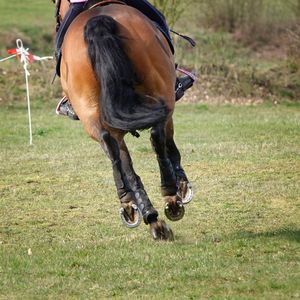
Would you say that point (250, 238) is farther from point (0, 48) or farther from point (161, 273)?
point (0, 48)

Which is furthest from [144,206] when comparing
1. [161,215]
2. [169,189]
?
[161,215]

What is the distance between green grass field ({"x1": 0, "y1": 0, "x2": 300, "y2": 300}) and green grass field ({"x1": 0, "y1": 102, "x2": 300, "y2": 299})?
14mm

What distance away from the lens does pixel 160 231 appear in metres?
8.32

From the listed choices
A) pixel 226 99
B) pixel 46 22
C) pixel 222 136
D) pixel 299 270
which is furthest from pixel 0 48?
pixel 299 270

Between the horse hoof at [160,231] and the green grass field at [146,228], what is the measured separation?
11 cm

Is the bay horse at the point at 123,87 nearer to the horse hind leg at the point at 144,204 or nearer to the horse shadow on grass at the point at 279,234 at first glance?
the horse hind leg at the point at 144,204

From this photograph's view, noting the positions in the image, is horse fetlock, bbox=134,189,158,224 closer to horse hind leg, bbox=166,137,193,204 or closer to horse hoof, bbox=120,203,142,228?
horse hoof, bbox=120,203,142,228

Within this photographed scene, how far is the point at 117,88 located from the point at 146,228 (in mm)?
2239

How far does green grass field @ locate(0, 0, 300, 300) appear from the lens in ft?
21.8

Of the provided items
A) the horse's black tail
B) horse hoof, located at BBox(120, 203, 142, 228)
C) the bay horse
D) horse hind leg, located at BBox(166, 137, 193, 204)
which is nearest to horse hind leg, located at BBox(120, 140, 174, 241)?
the bay horse

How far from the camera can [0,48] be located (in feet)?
97.7

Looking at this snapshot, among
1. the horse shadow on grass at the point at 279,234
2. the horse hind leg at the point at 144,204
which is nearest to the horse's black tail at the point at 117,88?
the horse hind leg at the point at 144,204

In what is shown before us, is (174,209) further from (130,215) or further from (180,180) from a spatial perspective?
(180,180)

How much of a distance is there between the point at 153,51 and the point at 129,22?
37 cm
